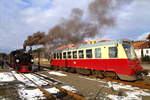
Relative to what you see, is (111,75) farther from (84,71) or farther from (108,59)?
(84,71)

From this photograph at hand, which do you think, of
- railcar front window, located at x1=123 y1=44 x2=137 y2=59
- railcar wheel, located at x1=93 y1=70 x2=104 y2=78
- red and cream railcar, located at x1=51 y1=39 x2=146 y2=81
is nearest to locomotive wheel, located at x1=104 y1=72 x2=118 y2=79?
red and cream railcar, located at x1=51 y1=39 x2=146 y2=81

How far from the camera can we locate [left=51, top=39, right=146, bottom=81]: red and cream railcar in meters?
11.3

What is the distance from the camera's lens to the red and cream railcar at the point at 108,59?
11.3 metres

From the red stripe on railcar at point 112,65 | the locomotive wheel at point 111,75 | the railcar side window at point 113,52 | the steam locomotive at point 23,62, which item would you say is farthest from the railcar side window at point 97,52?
the steam locomotive at point 23,62

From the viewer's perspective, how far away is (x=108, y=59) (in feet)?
41.4

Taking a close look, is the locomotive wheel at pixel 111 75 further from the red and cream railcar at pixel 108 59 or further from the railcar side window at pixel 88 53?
the railcar side window at pixel 88 53

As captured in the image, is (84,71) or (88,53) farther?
(84,71)

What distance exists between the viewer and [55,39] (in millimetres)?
30141

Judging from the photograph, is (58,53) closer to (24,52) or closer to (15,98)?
(24,52)

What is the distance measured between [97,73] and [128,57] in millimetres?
3456

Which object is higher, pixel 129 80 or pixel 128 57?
pixel 128 57

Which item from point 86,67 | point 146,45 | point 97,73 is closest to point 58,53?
A: point 86,67

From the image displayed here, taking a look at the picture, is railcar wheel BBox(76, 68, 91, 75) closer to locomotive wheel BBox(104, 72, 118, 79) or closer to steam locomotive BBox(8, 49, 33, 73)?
locomotive wheel BBox(104, 72, 118, 79)

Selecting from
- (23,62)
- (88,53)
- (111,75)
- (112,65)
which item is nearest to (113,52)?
(112,65)
